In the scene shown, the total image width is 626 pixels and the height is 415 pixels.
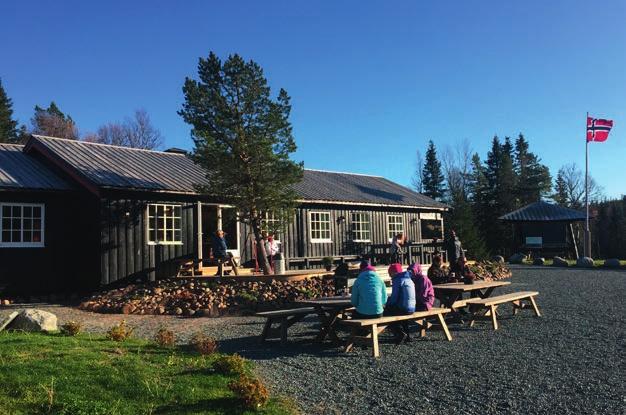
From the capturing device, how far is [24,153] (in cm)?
1822

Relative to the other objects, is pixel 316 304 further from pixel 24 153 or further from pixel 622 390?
pixel 24 153

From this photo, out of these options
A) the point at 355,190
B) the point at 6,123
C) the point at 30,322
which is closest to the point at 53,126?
the point at 6,123

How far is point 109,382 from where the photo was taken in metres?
5.62

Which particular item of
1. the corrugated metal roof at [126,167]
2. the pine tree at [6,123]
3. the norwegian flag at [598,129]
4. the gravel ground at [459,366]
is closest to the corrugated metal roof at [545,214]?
the norwegian flag at [598,129]

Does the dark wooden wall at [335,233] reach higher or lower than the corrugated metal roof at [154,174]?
lower

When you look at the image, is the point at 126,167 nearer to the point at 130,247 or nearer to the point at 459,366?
the point at 130,247

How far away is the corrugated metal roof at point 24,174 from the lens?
14.8 meters

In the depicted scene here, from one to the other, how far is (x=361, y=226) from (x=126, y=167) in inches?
383

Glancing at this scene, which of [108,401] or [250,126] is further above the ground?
[250,126]

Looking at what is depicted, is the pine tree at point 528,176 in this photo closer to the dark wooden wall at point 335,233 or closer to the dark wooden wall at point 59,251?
the dark wooden wall at point 335,233

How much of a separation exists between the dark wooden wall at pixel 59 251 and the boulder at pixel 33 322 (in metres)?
6.30

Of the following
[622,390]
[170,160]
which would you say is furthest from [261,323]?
[170,160]

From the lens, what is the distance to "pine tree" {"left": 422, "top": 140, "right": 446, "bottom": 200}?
51.8 metres

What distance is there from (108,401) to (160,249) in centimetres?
1150
